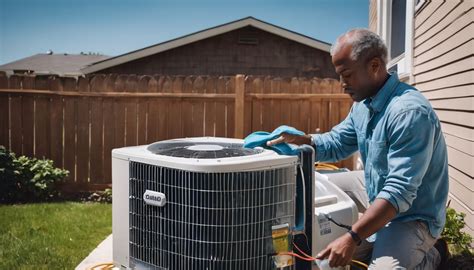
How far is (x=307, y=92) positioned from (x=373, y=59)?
452 cm

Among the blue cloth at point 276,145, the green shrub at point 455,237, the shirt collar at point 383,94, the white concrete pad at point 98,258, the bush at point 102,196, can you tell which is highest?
Result: the shirt collar at point 383,94

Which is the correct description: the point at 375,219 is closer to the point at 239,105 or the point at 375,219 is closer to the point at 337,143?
the point at 337,143

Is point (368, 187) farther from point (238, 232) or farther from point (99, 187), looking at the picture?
point (99, 187)

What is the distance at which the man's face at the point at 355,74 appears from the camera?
2207 millimetres

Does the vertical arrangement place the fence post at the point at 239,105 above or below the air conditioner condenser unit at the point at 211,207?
above

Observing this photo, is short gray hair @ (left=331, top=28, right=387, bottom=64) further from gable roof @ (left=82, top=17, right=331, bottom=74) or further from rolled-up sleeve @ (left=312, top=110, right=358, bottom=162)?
gable roof @ (left=82, top=17, right=331, bottom=74)

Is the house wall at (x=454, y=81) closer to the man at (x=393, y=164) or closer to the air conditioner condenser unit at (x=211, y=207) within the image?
the man at (x=393, y=164)

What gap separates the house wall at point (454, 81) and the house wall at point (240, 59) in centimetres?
638

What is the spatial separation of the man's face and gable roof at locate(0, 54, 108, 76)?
15.8 m

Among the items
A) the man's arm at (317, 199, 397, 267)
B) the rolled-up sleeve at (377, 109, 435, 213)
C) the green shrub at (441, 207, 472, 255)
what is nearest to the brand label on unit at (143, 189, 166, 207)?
the man's arm at (317, 199, 397, 267)

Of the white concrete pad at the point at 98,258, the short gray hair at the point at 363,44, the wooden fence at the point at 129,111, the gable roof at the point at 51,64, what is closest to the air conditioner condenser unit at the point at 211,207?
the short gray hair at the point at 363,44

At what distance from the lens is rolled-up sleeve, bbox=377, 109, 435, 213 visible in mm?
1999

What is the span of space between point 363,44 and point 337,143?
0.74 metres

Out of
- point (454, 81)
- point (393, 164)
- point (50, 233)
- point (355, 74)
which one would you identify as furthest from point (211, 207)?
point (50, 233)
